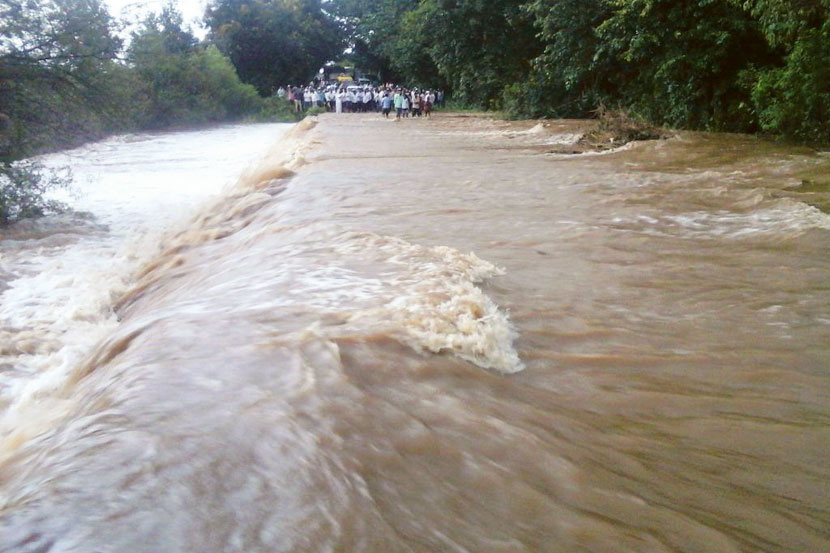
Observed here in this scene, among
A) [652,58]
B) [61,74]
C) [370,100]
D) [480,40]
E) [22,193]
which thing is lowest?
[370,100]

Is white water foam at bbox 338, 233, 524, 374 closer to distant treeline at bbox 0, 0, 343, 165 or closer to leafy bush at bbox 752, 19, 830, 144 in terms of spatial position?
distant treeline at bbox 0, 0, 343, 165

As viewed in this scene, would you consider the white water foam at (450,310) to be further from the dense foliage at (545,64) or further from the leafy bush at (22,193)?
the dense foliage at (545,64)

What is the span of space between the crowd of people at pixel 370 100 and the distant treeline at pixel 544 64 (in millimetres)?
1847

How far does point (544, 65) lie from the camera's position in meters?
20.6

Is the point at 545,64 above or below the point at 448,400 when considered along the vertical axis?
above

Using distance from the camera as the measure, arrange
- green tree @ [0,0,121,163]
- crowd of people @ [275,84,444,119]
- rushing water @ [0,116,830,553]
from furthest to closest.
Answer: crowd of people @ [275,84,444,119] → green tree @ [0,0,121,163] → rushing water @ [0,116,830,553]

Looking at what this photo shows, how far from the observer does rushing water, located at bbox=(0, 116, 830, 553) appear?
2.13m

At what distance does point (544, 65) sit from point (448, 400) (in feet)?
62.4

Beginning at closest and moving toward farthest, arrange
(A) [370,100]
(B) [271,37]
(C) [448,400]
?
(C) [448,400] → (A) [370,100] → (B) [271,37]

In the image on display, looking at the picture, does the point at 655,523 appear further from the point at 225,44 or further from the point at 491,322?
the point at 225,44

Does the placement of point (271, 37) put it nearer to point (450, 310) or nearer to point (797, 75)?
point (797, 75)

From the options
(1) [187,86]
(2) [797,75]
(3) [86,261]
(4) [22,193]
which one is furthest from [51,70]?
(1) [187,86]

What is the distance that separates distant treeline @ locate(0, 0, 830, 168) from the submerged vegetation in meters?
0.03

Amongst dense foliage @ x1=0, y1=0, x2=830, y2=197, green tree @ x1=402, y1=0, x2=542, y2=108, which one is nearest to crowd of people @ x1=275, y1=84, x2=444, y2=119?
dense foliage @ x1=0, y1=0, x2=830, y2=197
